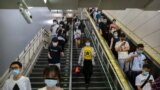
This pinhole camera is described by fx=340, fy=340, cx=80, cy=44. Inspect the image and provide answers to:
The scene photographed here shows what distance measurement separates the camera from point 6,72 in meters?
9.39

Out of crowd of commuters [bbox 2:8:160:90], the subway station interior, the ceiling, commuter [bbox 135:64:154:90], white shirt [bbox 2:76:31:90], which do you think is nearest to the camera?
crowd of commuters [bbox 2:8:160:90]

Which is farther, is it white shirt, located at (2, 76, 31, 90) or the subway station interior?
the subway station interior

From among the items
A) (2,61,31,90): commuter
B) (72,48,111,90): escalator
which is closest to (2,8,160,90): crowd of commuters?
(2,61,31,90): commuter

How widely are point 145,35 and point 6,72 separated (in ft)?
26.1

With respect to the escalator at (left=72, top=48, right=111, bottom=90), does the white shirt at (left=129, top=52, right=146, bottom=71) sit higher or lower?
higher

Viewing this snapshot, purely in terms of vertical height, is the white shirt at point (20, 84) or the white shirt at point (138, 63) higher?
the white shirt at point (138, 63)

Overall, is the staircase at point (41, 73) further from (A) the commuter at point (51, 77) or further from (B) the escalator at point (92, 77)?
(A) the commuter at point (51, 77)

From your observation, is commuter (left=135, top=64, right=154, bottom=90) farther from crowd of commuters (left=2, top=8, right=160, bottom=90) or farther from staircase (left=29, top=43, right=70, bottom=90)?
staircase (left=29, top=43, right=70, bottom=90)

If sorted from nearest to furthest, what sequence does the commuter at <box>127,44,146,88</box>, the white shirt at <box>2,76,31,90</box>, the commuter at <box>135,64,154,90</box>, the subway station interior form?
1. the white shirt at <box>2,76,31,90</box>
2. the commuter at <box>135,64,154,90</box>
3. the subway station interior
4. the commuter at <box>127,44,146,88</box>

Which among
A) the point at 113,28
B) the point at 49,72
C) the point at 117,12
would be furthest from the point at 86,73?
the point at 117,12

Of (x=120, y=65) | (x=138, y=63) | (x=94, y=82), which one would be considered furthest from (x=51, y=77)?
(x=94, y=82)

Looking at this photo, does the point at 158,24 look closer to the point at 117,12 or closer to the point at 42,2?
the point at 42,2

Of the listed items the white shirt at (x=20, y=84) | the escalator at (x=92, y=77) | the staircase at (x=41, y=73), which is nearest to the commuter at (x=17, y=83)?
the white shirt at (x=20, y=84)

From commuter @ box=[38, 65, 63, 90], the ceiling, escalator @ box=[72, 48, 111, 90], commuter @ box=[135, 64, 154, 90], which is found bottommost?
escalator @ box=[72, 48, 111, 90]
